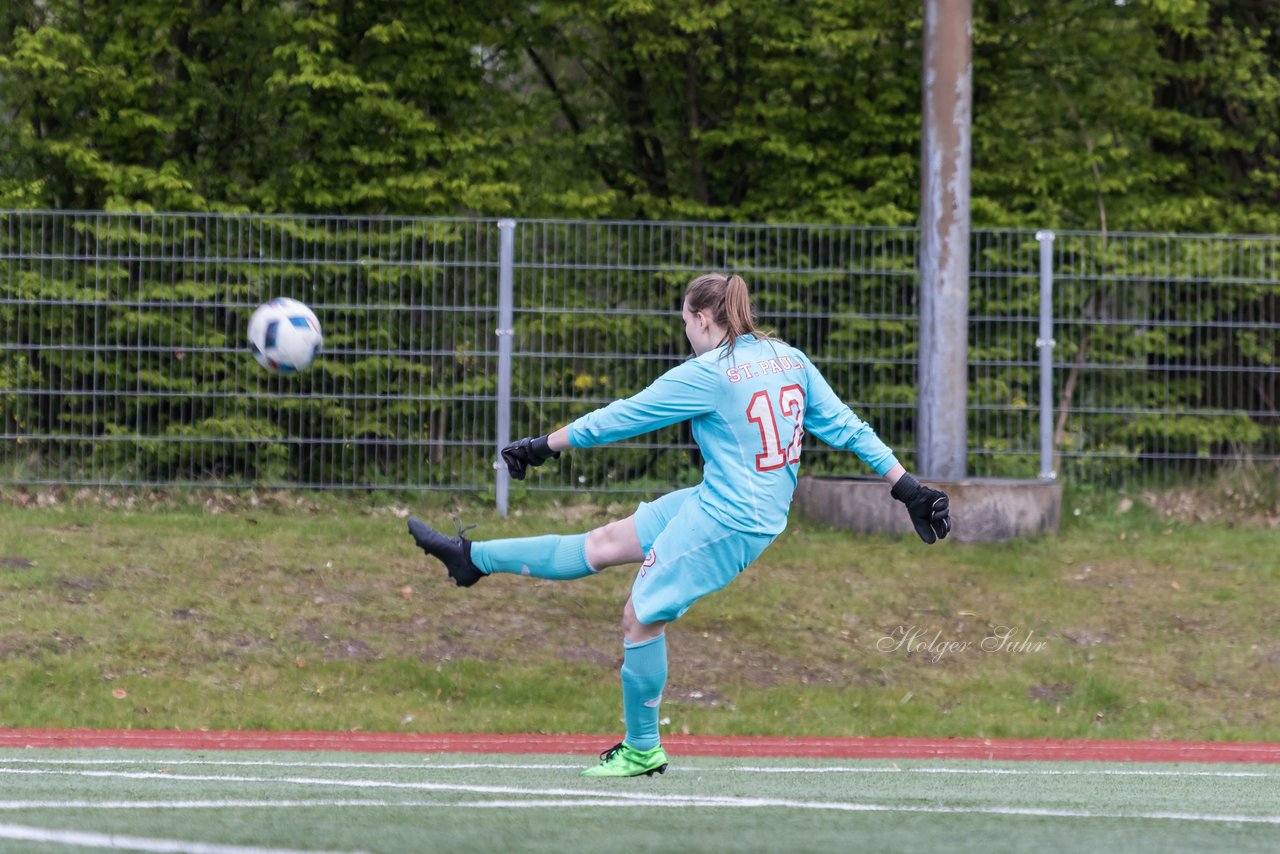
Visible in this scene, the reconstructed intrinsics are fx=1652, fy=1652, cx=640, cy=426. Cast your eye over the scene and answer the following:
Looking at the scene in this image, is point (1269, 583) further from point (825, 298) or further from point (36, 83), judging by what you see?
point (36, 83)

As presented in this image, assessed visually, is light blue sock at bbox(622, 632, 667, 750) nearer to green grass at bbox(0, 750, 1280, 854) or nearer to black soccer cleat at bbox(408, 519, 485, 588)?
green grass at bbox(0, 750, 1280, 854)

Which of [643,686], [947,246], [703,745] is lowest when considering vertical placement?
[703,745]

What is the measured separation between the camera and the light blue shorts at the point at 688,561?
5758mm

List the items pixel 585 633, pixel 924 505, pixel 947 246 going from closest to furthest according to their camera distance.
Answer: pixel 924 505 → pixel 585 633 → pixel 947 246

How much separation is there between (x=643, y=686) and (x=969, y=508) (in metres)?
6.00

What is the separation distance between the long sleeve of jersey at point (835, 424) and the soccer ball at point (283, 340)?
3308 millimetres

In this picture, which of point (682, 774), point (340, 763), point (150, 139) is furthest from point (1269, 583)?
point (150, 139)

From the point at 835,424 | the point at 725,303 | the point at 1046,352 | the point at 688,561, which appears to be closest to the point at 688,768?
the point at 688,561

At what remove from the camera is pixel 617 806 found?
5.25 m

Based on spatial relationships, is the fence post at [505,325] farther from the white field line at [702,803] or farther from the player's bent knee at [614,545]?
the white field line at [702,803]

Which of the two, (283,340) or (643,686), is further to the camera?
(283,340)

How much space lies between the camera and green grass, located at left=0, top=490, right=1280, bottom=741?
9.06 m

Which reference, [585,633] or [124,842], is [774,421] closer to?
[124,842]

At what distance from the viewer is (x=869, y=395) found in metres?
12.3
